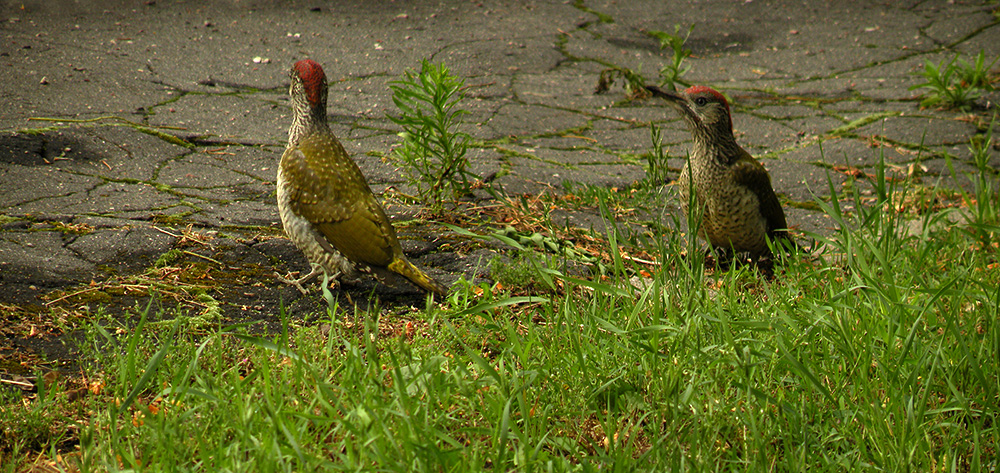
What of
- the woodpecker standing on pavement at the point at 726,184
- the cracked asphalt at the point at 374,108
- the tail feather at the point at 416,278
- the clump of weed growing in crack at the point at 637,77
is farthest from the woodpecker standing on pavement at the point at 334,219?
the clump of weed growing in crack at the point at 637,77

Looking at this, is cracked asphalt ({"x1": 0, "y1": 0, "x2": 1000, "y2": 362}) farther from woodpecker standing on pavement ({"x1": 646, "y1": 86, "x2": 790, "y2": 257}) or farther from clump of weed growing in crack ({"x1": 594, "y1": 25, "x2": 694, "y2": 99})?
woodpecker standing on pavement ({"x1": 646, "y1": 86, "x2": 790, "y2": 257})

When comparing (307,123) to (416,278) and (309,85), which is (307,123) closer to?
(309,85)

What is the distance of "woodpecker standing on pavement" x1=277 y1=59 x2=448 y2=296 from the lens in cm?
333

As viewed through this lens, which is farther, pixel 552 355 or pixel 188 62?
pixel 188 62

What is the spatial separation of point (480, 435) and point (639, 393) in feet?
1.75

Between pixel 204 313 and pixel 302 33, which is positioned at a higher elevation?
pixel 302 33

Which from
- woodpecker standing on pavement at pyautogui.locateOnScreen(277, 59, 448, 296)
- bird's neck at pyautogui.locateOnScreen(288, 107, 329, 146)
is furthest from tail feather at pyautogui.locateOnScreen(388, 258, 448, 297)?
bird's neck at pyautogui.locateOnScreen(288, 107, 329, 146)

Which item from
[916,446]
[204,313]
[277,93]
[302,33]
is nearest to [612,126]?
[277,93]

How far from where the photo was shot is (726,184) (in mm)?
4043

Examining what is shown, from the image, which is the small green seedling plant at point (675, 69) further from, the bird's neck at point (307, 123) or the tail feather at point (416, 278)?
the tail feather at point (416, 278)

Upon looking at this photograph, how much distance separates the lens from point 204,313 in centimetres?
305

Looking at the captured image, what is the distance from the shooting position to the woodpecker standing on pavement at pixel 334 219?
3.33 meters

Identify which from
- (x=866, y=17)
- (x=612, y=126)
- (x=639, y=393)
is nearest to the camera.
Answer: (x=639, y=393)

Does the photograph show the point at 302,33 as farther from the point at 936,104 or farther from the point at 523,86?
the point at 936,104
